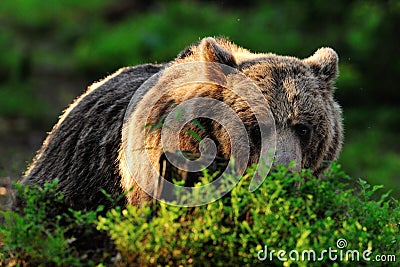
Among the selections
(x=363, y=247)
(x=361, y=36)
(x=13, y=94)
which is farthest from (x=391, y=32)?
(x=363, y=247)

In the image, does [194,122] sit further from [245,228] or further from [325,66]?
[325,66]

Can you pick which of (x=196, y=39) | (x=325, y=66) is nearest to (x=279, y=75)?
(x=325, y=66)

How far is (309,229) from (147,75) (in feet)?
9.35

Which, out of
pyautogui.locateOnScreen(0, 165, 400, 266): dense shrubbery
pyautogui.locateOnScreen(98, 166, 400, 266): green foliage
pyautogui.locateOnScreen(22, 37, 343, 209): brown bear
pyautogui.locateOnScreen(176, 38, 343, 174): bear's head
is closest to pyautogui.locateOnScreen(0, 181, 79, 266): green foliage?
pyautogui.locateOnScreen(0, 165, 400, 266): dense shrubbery

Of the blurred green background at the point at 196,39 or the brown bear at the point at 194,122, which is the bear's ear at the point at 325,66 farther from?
the blurred green background at the point at 196,39

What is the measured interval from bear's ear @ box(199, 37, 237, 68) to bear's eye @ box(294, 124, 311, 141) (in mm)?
644

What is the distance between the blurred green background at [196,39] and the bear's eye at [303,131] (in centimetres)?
506

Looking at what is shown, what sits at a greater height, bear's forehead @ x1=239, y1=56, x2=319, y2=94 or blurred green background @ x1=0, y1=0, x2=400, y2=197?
blurred green background @ x1=0, y1=0, x2=400, y2=197

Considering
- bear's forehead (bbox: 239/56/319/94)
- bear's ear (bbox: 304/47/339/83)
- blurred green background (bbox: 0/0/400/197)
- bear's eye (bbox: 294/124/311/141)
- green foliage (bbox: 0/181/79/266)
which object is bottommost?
green foliage (bbox: 0/181/79/266)

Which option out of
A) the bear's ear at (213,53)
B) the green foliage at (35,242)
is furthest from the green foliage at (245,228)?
the bear's ear at (213,53)

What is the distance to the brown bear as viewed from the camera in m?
5.15

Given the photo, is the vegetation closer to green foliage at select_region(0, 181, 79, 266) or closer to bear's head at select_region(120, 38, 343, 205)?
green foliage at select_region(0, 181, 79, 266)

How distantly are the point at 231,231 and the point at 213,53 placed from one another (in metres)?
1.65

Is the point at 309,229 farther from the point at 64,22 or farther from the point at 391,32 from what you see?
the point at 64,22
